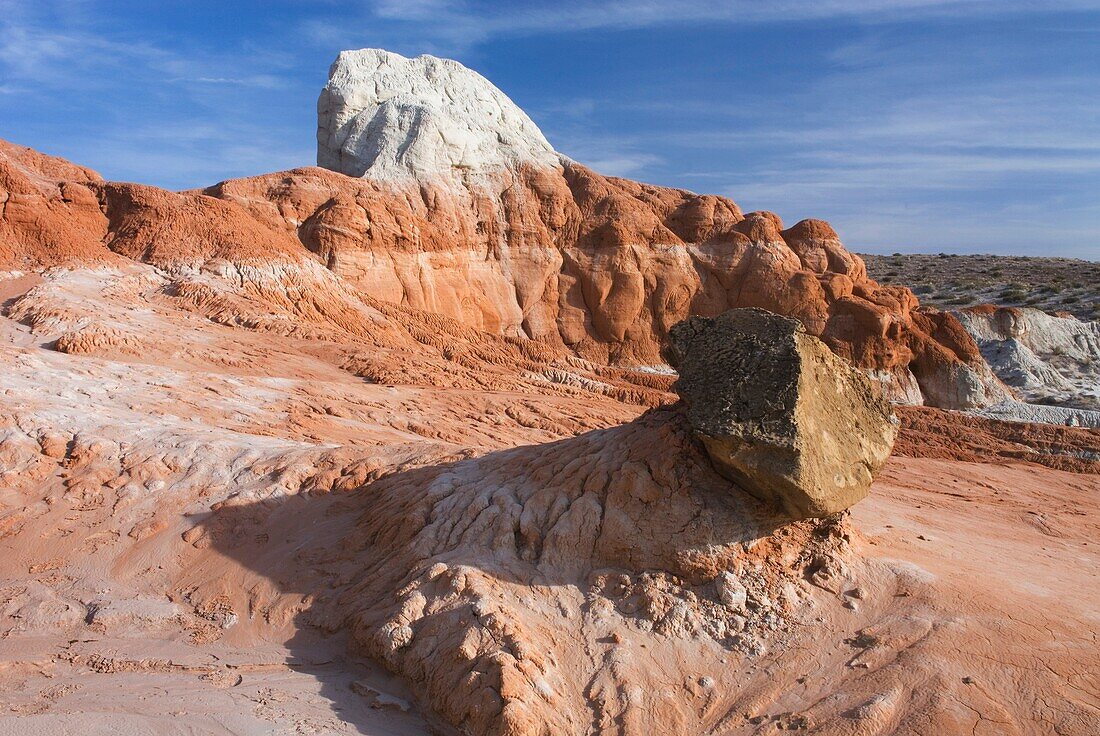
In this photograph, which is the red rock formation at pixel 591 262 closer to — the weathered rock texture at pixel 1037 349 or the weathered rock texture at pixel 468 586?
the weathered rock texture at pixel 1037 349

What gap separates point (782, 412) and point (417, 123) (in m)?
18.8

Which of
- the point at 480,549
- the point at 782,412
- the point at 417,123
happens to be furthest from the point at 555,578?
the point at 417,123

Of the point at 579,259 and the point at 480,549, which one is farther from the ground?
the point at 579,259

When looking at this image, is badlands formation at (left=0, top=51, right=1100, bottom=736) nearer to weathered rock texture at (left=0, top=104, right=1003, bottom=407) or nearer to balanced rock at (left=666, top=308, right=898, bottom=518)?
balanced rock at (left=666, top=308, right=898, bottom=518)

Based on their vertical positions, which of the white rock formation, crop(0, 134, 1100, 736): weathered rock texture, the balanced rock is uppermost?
the white rock formation

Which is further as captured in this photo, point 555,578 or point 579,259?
point 579,259

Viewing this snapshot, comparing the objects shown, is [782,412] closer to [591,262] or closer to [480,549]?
[480,549]

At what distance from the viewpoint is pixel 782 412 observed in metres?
5.30

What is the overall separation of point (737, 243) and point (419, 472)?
17.2 metres

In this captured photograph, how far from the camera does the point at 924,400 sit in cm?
2094

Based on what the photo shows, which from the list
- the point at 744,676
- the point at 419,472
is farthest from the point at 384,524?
the point at 744,676

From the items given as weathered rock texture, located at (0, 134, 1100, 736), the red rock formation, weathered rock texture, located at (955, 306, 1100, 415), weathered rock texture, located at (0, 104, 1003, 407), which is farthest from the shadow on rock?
weathered rock texture, located at (955, 306, 1100, 415)

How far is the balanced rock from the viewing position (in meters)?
5.27

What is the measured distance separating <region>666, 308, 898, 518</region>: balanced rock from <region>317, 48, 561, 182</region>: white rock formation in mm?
16961
